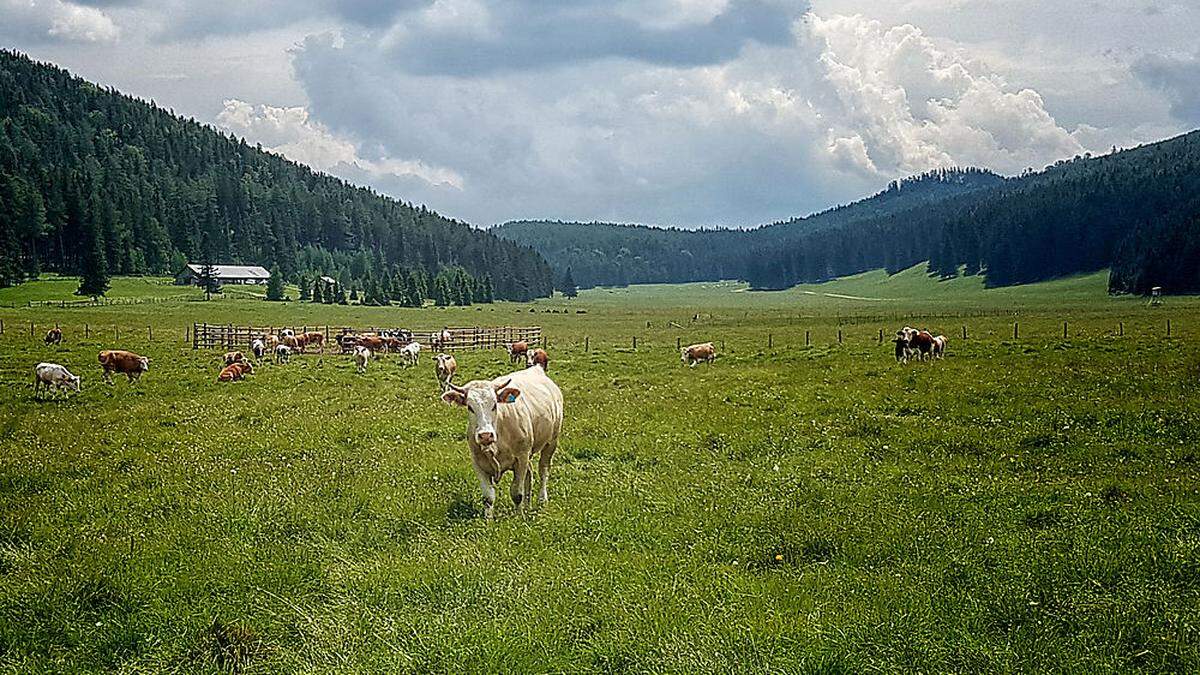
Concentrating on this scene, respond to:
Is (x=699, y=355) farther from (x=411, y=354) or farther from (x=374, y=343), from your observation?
(x=374, y=343)

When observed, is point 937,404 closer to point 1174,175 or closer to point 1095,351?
point 1095,351

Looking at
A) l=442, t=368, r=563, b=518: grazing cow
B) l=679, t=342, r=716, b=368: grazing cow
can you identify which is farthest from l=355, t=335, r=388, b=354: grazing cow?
l=442, t=368, r=563, b=518: grazing cow

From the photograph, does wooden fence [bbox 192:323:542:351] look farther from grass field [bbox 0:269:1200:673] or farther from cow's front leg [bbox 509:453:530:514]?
cow's front leg [bbox 509:453:530:514]

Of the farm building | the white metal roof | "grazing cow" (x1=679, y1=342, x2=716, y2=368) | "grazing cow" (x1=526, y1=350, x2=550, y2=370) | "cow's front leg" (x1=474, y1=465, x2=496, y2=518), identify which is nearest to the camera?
"cow's front leg" (x1=474, y1=465, x2=496, y2=518)

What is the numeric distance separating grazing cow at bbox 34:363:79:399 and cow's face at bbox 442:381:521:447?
1953 cm

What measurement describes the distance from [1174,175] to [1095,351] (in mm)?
160903

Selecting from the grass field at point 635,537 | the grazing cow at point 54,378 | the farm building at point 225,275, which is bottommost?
the grass field at point 635,537

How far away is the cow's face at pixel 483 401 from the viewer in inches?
468

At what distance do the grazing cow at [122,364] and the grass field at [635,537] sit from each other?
682 cm

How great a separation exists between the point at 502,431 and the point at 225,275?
13827 cm

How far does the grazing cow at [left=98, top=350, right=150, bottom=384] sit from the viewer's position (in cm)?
2983

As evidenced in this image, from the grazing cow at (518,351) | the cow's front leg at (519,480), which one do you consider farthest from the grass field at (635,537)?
the grazing cow at (518,351)

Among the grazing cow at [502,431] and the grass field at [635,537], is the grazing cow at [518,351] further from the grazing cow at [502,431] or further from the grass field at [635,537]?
the grazing cow at [502,431]

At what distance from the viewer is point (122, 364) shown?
30.1 metres
